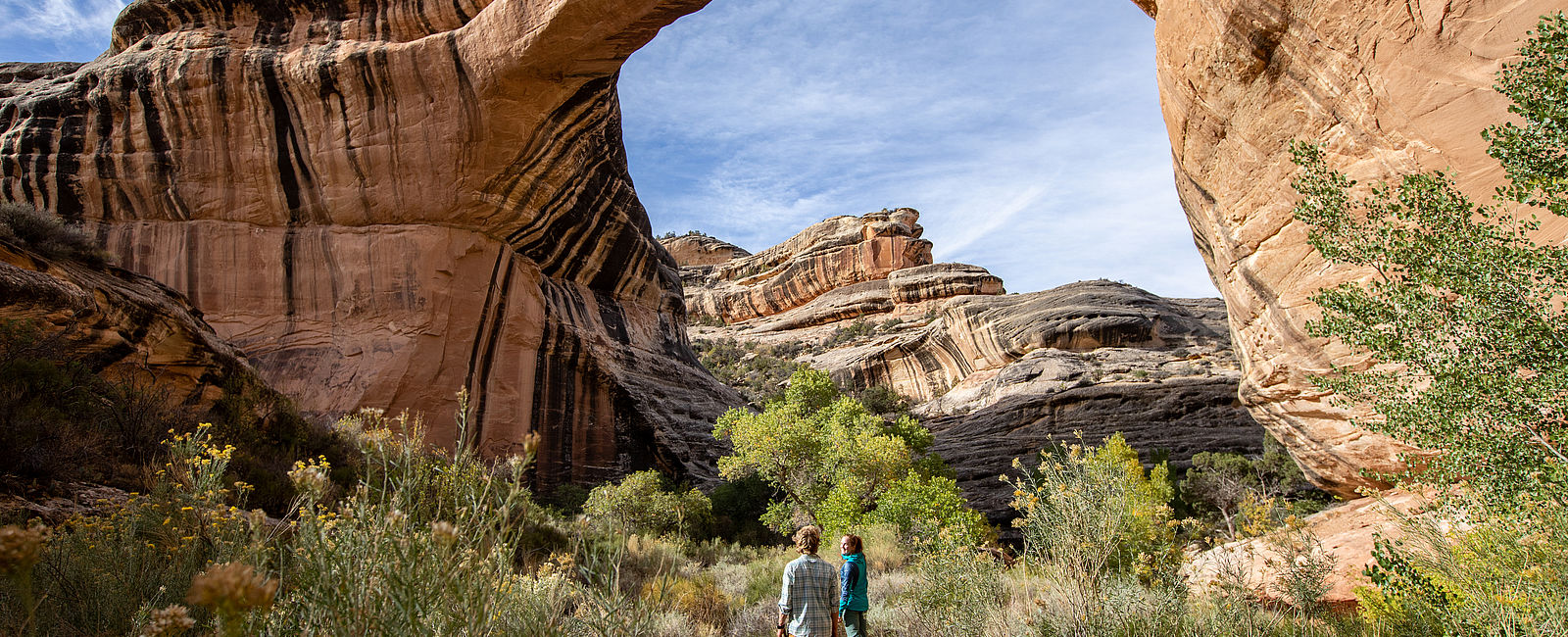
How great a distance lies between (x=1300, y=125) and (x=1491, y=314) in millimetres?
3447

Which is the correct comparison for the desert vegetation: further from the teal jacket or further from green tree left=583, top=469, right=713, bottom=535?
green tree left=583, top=469, right=713, bottom=535

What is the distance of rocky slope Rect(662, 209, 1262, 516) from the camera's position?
786 inches

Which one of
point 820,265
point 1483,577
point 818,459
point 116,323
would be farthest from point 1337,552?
point 820,265

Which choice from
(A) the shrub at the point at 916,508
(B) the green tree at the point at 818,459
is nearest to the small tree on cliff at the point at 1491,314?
(A) the shrub at the point at 916,508

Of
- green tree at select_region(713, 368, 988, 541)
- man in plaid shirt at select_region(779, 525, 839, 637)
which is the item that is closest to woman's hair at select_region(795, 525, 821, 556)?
man in plaid shirt at select_region(779, 525, 839, 637)

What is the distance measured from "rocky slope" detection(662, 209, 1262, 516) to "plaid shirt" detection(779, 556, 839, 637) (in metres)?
13.6

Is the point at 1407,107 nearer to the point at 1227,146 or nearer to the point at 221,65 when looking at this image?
the point at 1227,146

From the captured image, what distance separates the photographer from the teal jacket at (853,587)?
4914mm

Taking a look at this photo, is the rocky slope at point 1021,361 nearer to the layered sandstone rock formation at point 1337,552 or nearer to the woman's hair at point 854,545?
the layered sandstone rock formation at point 1337,552

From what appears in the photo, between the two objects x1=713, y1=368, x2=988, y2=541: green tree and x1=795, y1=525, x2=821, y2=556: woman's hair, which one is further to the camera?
x1=713, y1=368, x2=988, y2=541: green tree

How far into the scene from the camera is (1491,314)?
4.98 m

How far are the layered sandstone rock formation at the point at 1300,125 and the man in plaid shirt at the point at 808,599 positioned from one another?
20.5 ft

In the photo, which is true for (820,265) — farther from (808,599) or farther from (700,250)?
(808,599)

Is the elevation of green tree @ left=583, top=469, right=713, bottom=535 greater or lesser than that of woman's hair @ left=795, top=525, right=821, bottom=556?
lesser
